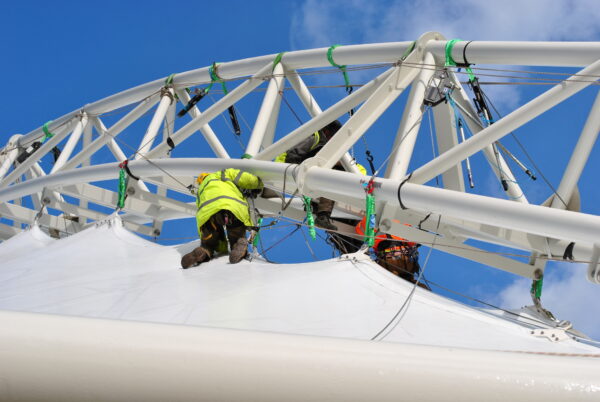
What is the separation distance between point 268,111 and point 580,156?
5347 millimetres

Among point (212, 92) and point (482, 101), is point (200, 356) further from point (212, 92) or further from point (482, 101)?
point (212, 92)

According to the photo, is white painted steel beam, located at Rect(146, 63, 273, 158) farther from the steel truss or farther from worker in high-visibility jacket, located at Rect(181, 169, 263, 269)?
worker in high-visibility jacket, located at Rect(181, 169, 263, 269)

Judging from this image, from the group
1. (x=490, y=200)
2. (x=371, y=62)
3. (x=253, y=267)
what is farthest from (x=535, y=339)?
(x=371, y=62)

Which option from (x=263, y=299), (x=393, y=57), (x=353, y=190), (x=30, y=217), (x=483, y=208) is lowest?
(x=263, y=299)

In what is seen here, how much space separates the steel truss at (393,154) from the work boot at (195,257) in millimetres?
1520

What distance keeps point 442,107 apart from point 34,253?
279 inches

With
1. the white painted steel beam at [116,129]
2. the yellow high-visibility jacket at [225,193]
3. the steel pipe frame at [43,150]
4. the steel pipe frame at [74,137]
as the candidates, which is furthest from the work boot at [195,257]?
the steel pipe frame at [43,150]

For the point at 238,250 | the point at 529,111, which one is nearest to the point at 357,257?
the point at 238,250

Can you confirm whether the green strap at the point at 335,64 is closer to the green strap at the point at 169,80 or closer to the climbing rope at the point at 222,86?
the climbing rope at the point at 222,86

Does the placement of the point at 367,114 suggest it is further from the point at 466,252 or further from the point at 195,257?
the point at 195,257

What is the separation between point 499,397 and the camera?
178cm

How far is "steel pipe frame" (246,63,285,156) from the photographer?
10266mm

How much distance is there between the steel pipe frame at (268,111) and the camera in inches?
404

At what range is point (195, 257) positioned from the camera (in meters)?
8.88
